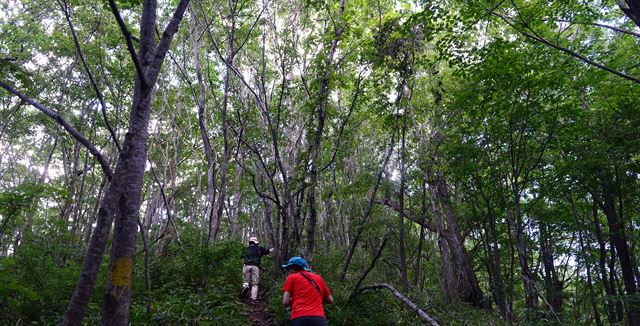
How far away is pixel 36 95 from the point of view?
1266 centimetres

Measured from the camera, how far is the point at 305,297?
495 cm

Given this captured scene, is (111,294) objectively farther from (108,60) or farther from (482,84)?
(108,60)

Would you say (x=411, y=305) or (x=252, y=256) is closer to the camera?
(x=411, y=305)

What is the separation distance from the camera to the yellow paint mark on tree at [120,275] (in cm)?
224

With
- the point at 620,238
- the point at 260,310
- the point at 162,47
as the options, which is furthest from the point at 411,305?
the point at 620,238

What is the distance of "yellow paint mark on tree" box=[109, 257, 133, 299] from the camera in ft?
7.35

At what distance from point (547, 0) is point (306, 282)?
767cm

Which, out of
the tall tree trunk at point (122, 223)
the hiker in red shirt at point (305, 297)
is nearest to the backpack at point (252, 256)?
the hiker in red shirt at point (305, 297)

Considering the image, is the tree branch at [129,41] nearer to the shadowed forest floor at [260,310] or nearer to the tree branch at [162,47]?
the tree branch at [162,47]

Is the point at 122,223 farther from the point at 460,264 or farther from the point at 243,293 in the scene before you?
the point at 460,264

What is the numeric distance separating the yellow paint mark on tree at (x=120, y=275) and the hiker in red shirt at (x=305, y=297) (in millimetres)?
2974

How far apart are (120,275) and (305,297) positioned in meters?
3.08

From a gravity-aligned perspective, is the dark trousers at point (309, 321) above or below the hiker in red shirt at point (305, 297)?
below

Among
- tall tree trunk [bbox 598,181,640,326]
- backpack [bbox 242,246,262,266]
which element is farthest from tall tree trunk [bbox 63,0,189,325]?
tall tree trunk [bbox 598,181,640,326]
